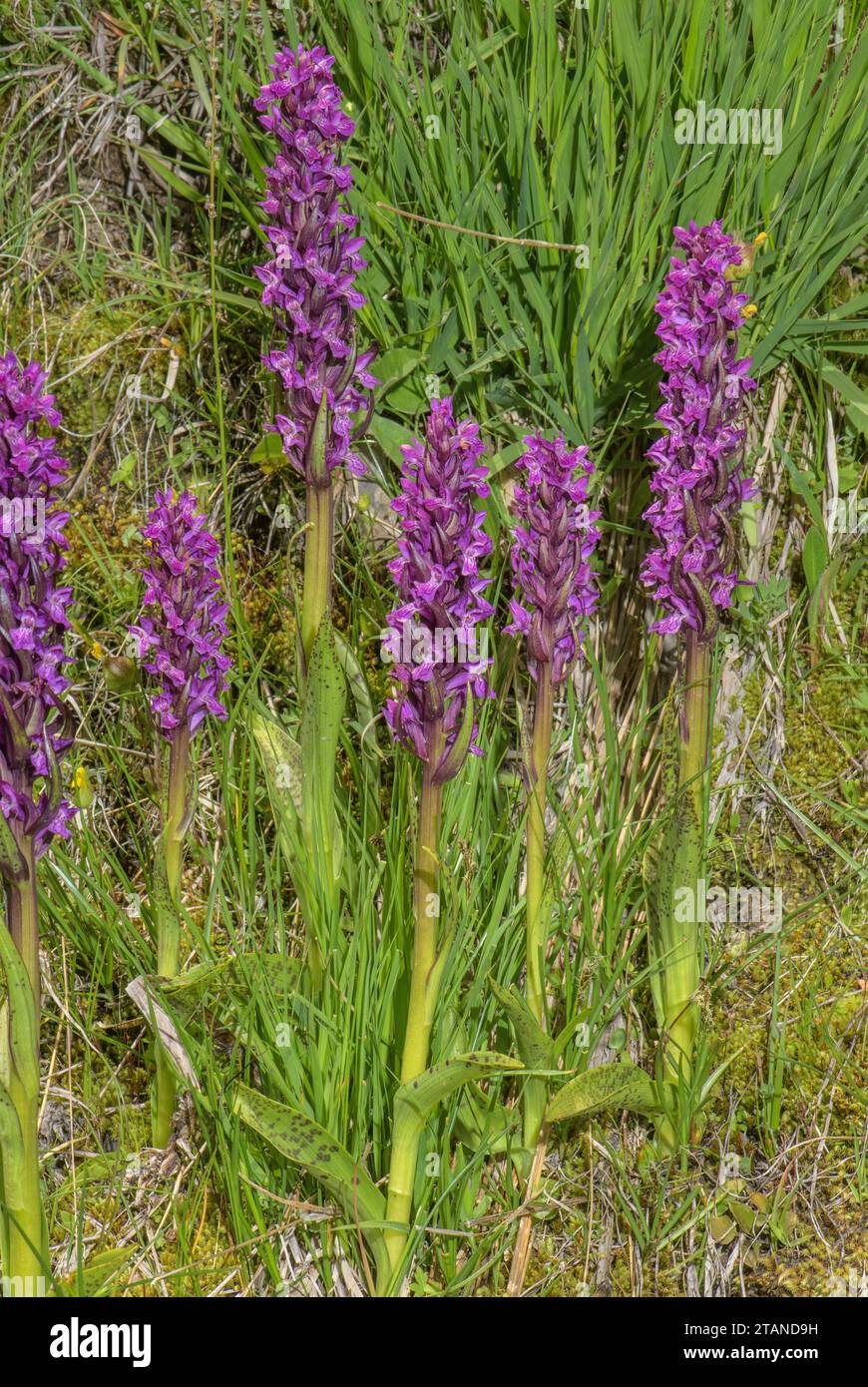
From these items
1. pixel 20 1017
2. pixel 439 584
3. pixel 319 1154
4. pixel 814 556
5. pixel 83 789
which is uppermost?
pixel 814 556

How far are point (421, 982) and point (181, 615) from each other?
968 mm

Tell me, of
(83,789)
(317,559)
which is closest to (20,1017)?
(83,789)

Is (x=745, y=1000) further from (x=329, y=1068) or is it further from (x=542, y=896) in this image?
(x=329, y=1068)

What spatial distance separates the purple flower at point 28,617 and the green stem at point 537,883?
40.2 inches

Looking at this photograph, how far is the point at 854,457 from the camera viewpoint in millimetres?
3760

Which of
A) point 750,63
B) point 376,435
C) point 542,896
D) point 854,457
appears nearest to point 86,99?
point 376,435

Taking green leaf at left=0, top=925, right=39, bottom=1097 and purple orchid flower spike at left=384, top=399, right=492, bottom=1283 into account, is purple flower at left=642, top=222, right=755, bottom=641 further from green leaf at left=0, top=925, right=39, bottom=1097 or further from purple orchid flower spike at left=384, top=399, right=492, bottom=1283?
green leaf at left=0, top=925, right=39, bottom=1097

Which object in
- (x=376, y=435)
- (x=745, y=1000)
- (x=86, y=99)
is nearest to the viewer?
(x=745, y=1000)

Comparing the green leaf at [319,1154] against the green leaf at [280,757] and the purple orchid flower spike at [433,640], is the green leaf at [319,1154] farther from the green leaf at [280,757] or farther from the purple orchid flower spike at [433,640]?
the green leaf at [280,757]

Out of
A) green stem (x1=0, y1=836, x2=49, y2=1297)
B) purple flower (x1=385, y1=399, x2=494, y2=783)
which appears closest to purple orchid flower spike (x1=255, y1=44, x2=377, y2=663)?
purple flower (x1=385, y1=399, x2=494, y2=783)

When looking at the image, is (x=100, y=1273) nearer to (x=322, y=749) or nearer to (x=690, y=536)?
(x=322, y=749)

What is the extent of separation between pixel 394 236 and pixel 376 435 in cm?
56

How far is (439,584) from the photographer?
94.8 inches

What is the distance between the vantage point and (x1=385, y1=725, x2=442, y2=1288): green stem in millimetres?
2611
